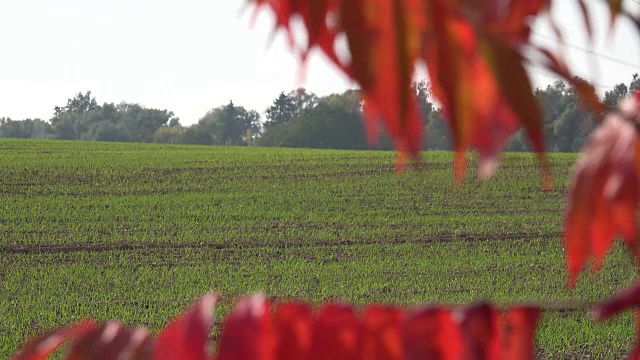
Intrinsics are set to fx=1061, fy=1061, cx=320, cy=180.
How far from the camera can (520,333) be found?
0.55 m

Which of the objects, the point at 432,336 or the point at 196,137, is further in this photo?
the point at 196,137

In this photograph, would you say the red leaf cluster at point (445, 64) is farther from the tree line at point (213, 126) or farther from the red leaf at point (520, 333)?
the tree line at point (213, 126)

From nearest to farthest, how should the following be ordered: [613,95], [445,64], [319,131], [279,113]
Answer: [445,64] < [613,95] < [319,131] < [279,113]

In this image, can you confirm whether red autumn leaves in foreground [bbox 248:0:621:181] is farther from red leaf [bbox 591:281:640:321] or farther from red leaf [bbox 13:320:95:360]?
red leaf [bbox 13:320:95:360]

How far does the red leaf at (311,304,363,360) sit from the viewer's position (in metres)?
0.53

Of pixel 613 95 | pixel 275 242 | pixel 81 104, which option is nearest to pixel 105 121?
pixel 81 104

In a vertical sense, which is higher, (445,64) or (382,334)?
(445,64)

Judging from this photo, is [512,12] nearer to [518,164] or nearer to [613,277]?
[613,277]

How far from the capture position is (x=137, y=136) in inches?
1866

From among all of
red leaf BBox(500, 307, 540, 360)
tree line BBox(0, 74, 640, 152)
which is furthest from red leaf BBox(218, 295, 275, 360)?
tree line BBox(0, 74, 640, 152)

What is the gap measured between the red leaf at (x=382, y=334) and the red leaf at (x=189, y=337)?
8cm

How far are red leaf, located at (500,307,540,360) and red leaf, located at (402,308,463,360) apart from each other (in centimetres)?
3

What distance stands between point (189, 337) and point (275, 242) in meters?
15.3

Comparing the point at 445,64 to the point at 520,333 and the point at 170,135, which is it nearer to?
the point at 520,333
